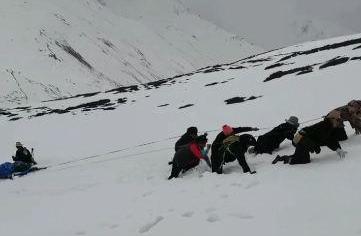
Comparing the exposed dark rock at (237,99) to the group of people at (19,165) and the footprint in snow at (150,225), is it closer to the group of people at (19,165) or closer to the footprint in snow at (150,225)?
the group of people at (19,165)

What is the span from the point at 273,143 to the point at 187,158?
8.43 ft

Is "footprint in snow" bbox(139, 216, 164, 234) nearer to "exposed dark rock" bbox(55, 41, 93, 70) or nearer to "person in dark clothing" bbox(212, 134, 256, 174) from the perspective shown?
"person in dark clothing" bbox(212, 134, 256, 174)

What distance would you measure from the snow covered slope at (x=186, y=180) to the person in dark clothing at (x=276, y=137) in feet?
0.91

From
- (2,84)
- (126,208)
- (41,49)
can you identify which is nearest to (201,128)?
(126,208)

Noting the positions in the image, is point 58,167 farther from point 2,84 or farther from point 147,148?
point 2,84

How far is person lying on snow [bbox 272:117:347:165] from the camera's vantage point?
1253cm

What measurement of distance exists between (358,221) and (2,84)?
8524 centimetres

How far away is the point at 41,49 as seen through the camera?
12038cm

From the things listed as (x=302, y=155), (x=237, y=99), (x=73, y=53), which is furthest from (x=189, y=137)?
(x=73, y=53)

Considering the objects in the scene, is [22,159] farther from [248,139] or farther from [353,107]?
[353,107]

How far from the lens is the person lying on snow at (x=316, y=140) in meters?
12.5

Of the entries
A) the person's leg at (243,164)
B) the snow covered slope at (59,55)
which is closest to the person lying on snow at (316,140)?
the person's leg at (243,164)

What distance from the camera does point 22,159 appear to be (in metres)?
21.5

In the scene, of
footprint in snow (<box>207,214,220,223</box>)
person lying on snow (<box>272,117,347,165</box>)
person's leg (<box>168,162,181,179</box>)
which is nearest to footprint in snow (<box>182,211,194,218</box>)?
footprint in snow (<box>207,214,220,223</box>)
